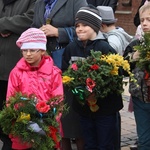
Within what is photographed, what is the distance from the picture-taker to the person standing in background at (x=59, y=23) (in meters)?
4.95

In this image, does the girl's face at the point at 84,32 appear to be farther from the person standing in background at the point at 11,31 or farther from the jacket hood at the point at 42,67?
the person standing in background at the point at 11,31

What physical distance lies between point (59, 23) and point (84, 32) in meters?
0.43

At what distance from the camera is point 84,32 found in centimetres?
471

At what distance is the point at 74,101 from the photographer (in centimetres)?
488

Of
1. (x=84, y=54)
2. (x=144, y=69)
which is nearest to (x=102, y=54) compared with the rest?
(x=84, y=54)

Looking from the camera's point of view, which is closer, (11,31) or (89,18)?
(89,18)

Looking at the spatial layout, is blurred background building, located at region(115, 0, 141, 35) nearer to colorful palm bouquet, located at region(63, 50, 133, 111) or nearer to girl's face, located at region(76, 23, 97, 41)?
girl's face, located at region(76, 23, 97, 41)

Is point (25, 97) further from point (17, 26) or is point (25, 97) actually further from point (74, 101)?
point (17, 26)

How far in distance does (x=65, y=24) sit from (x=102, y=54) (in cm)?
64

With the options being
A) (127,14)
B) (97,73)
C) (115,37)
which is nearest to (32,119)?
(97,73)

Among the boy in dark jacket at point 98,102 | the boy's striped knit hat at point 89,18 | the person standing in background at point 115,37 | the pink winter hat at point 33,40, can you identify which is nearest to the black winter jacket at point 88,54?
the boy in dark jacket at point 98,102

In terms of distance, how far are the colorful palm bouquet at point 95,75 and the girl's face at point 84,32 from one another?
0.28 meters

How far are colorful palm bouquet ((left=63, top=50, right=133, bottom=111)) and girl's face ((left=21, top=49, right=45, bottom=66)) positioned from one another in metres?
0.30

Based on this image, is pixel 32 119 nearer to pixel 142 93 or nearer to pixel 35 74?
pixel 35 74
